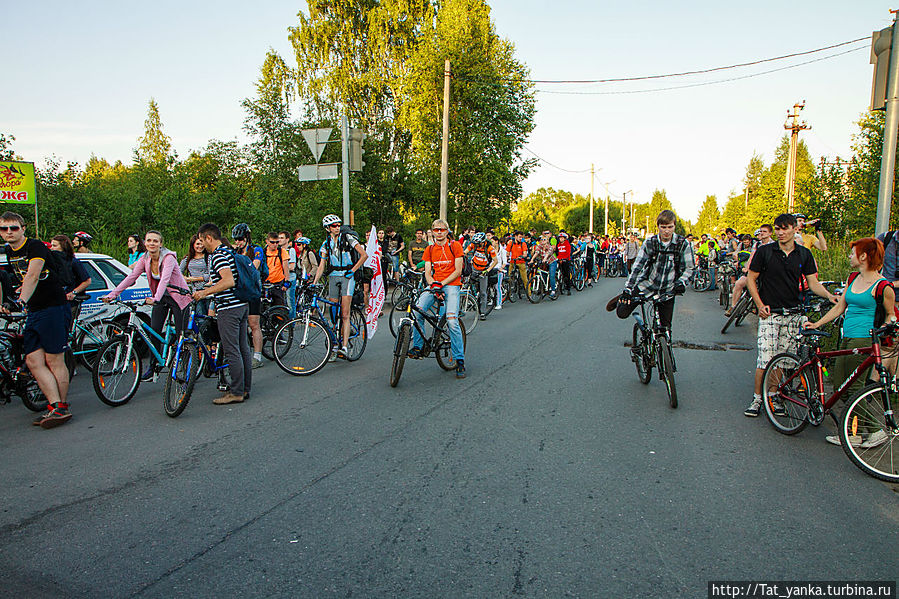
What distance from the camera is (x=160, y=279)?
272 inches

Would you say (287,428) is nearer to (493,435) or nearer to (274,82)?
(493,435)

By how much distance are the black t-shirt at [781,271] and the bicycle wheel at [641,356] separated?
153 centimetres

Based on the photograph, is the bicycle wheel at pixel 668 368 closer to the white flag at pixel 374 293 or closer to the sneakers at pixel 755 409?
the sneakers at pixel 755 409

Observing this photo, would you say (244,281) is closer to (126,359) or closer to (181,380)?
(181,380)

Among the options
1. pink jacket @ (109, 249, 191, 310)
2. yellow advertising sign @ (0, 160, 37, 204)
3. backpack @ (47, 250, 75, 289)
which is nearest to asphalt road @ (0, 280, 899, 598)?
pink jacket @ (109, 249, 191, 310)

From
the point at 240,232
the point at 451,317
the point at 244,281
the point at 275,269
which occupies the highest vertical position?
the point at 240,232

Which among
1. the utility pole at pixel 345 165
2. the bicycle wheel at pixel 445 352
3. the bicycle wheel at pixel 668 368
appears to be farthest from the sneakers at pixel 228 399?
the utility pole at pixel 345 165

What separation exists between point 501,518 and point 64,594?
230cm

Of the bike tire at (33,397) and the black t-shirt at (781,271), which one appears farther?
the bike tire at (33,397)

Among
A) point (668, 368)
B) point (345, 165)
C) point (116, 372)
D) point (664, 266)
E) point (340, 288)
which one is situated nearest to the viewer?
point (668, 368)

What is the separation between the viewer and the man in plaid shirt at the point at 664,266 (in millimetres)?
6547

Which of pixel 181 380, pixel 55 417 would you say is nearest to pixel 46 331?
pixel 55 417

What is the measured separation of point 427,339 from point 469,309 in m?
4.18

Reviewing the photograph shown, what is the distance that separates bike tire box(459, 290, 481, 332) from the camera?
37.5ft
